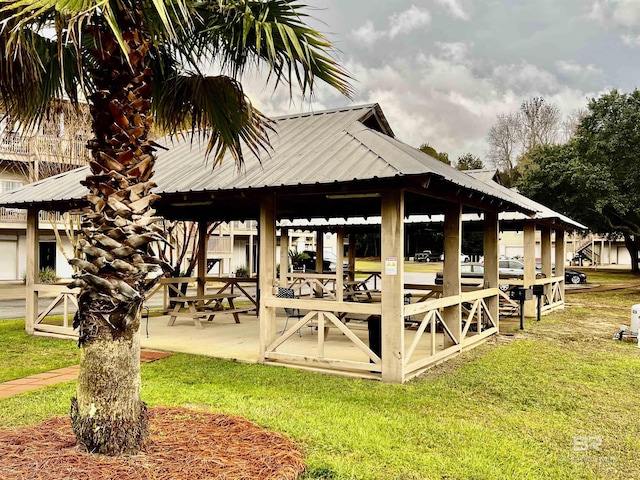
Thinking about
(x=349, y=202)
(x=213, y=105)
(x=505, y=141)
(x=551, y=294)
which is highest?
(x=505, y=141)

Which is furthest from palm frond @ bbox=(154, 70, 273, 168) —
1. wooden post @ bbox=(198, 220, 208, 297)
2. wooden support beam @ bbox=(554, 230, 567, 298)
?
wooden support beam @ bbox=(554, 230, 567, 298)

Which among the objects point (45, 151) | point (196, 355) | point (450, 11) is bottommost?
point (196, 355)

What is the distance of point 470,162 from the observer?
176ft

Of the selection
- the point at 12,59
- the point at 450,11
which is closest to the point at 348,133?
the point at 12,59

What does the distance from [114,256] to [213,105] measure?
2183 millimetres

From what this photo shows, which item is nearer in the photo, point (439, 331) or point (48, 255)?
point (439, 331)

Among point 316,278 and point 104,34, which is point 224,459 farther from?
point 316,278

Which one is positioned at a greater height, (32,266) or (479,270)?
(32,266)

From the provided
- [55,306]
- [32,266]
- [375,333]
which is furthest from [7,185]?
[375,333]

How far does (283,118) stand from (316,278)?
658 centimetres

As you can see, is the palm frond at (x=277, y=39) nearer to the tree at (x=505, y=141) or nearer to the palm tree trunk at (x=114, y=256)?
the palm tree trunk at (x=114, y=256)

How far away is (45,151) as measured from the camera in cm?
1886

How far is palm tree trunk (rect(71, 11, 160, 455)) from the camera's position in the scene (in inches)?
153

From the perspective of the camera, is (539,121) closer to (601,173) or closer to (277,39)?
(601,173)
